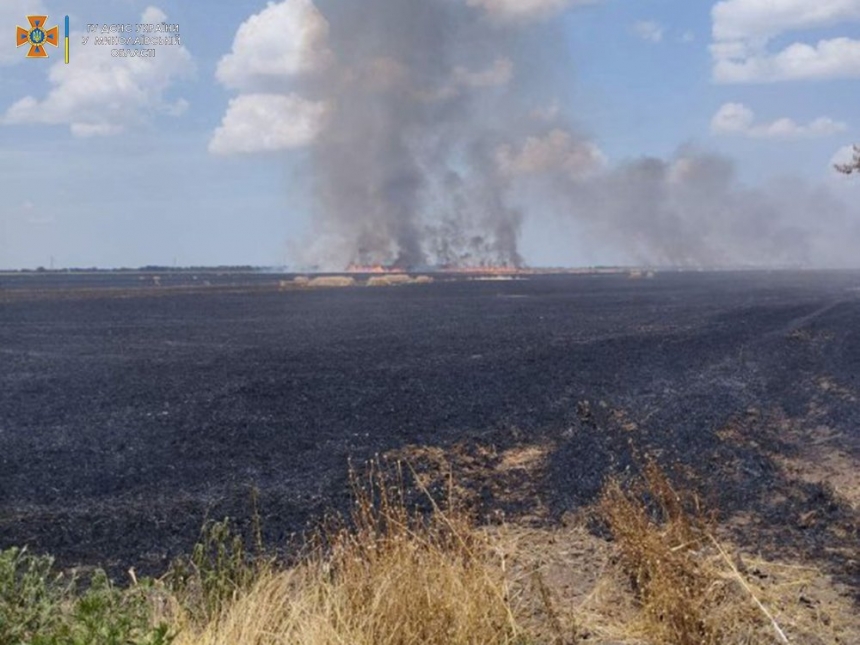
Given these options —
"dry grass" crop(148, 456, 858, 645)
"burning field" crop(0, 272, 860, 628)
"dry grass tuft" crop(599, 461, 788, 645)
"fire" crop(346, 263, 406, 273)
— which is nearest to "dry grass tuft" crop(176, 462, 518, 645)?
"dry grass" crop(148, 456, 858, 645)

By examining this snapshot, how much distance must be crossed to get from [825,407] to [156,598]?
10489 millimetres

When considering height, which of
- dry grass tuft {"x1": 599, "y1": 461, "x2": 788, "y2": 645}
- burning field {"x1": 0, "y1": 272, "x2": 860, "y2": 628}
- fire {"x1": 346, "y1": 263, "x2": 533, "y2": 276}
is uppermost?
fire {"x1": 346, "y1": 263, "x2": 533, "y2": 276}

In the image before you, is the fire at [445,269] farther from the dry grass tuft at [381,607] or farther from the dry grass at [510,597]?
the dry grass tuft at [381,607]

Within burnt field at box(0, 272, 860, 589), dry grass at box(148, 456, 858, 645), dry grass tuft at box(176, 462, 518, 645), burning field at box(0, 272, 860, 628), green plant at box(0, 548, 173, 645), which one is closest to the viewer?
green plant at box(0, 548, 173, 645)

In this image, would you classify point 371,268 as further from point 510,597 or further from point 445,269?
point 510,597

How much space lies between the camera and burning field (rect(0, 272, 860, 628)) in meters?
8.46

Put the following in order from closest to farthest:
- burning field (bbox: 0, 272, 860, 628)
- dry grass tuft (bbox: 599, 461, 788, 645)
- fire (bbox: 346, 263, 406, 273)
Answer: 1. dry grass tuft (bbox: 599, 461, 788, 645)
2. burning field (bbox: 0, 272, 860, 628)
3. fire (bbox: 346, 263, 406, 273)

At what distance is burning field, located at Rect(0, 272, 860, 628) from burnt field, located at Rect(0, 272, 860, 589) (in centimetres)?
4

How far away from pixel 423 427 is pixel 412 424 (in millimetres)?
266

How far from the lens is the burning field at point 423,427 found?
8.46m

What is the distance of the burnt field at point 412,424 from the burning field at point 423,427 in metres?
0.04

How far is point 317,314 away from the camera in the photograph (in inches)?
1495

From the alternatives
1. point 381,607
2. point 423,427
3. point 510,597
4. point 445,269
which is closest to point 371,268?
point 445,269

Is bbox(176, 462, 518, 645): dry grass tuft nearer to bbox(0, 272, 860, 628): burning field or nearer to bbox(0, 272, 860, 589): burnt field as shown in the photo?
bbox(0, 272, 860, 628): burning field
